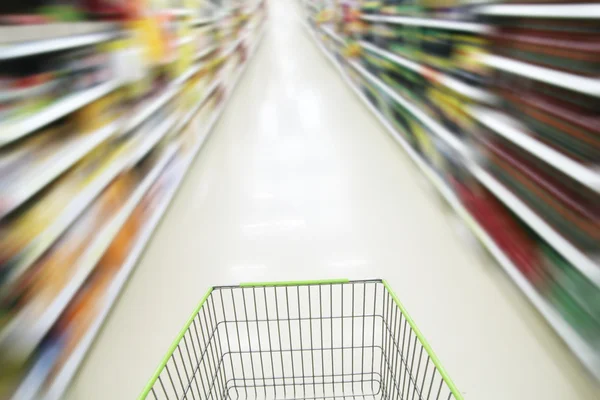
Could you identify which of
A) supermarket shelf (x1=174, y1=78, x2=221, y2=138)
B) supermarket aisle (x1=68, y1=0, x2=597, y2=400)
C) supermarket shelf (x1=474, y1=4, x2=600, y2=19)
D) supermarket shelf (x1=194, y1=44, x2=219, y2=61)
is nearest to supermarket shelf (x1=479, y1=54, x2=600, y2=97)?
supermarket shelf (x1=474, y1=4, x2=600, y2=19)

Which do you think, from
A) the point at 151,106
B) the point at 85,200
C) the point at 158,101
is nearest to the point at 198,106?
the point at 158,101

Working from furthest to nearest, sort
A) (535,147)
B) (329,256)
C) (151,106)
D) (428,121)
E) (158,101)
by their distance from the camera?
(428,121) → (158,101) → (151,106) → (329,256) → (535,147)

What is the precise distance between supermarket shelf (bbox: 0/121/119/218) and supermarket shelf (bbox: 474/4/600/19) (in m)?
1.77

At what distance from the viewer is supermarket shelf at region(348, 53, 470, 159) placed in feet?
7.29

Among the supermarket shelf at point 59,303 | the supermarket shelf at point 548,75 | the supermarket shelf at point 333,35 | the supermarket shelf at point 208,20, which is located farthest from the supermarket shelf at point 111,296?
the supermarket shelf at point 333,35

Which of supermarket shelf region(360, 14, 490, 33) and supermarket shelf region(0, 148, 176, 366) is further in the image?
supermarket shelf region(360, 14, 490, 33)

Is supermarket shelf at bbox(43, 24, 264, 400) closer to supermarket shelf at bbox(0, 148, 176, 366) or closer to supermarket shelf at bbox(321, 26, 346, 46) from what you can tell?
supermarket shelf at bbox(0, 148, 176, 366)

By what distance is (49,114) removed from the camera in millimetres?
1275

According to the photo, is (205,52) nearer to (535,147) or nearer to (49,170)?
(49,170)

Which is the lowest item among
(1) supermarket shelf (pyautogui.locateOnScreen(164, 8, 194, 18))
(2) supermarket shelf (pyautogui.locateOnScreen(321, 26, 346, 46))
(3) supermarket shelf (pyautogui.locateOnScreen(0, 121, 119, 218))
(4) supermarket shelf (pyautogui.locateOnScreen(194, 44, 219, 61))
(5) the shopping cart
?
(5) the shopping cart

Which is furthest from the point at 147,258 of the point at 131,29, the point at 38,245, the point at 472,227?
the point at 472,227

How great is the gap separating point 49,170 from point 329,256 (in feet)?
4.48

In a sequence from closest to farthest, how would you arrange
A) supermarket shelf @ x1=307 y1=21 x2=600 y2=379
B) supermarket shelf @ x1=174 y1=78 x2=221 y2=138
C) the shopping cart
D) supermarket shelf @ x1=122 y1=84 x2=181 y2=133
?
the shopping cart
supermarket shelf @ x1=307 y1=21 x2=600 y2=379
supermarket shelf @ x1=122 y1=84 x2=181 y2=133
supermarket shelf @ x1=174 y1=78 x2=221 y2=138

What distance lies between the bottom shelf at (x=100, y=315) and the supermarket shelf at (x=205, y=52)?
675 mm
